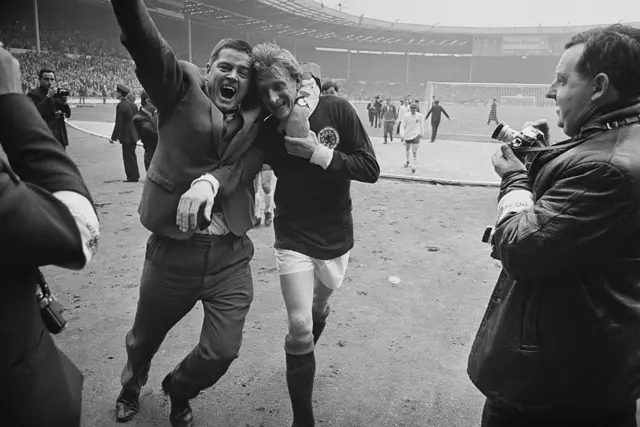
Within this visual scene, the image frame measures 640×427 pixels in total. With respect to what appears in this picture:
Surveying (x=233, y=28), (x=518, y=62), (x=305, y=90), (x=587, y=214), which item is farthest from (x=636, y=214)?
(x=518, y=62)

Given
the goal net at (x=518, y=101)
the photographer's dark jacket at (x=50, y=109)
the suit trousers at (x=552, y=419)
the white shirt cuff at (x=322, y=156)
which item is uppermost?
the white shirt cuff at (x=322, y=156)

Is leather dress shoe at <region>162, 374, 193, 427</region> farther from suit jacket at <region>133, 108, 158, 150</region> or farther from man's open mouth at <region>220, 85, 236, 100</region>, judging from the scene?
suit jacket at <region>133, 108, 158, 150</region>

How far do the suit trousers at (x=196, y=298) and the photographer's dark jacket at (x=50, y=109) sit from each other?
22.1 ft

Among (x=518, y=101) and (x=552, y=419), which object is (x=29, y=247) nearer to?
(x=552, y=419)

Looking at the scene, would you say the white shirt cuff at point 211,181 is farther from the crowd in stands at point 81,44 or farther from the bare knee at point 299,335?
the crowd in stands at point 81,44

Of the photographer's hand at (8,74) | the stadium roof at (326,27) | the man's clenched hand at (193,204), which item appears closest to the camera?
the photographer's hand at (8,74)

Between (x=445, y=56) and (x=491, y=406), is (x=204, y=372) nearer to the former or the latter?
(x=491, y=406)

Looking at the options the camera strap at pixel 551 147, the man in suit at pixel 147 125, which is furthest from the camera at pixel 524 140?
the man in suit at pixel 147 125

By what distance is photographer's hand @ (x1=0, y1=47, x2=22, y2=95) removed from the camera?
4.11 feet

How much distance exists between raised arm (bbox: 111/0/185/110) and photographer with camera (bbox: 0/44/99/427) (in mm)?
828

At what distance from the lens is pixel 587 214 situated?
5.01 feet

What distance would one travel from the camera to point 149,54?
2.19 m

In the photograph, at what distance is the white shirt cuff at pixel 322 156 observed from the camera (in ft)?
8.80

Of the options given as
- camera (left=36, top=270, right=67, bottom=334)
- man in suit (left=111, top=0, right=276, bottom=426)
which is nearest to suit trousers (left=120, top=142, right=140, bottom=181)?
man in suit (left=111, top=0, right=276, bottom=426)
